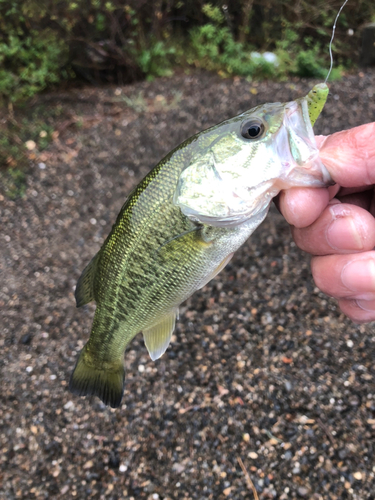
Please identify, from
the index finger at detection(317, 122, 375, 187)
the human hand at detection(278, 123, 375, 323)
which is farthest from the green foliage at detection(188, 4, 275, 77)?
the index finger at detection(317, 122, 375, 187)

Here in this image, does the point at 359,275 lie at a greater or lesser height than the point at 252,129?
lesser

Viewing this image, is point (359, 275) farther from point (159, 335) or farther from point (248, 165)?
point (159, 335)

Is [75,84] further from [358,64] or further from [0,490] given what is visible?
[0,490]

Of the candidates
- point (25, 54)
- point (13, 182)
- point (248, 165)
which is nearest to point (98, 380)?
point (248, 165)

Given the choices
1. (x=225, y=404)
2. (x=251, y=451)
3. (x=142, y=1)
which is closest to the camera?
(x=251, y=451)

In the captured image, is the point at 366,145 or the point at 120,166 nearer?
the point at 366,145

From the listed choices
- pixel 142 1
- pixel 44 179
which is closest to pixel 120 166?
pixel 44 179

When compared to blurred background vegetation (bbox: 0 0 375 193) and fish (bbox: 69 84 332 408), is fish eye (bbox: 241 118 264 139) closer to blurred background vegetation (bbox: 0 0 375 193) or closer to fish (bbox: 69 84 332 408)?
fish (bbox: 69 84 332 408)
